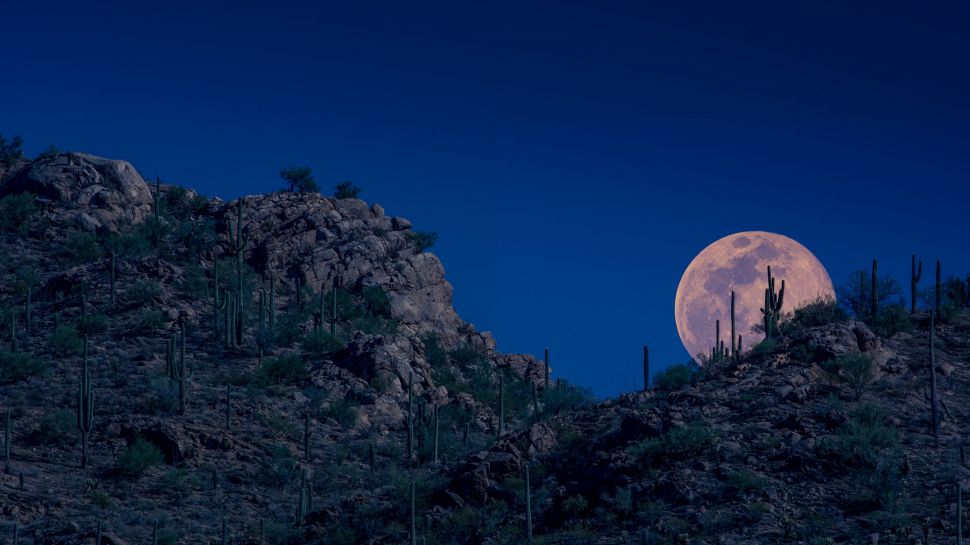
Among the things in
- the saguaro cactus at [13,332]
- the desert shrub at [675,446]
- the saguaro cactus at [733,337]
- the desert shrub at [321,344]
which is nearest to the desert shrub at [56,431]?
the saguaro cactus at [13,332]

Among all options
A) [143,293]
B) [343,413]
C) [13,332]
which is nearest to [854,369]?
[343,413]

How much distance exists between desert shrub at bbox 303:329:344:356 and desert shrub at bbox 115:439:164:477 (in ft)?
51.2

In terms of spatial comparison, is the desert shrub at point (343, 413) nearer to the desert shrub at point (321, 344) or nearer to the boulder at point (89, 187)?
the desert shrub at point (321, 344)

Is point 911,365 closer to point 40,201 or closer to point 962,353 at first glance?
point 962,353

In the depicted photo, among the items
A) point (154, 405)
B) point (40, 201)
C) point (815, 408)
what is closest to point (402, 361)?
point (154, 405)

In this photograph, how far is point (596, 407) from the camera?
46.3 meters

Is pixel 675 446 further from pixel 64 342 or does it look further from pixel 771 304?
pixel 64 342

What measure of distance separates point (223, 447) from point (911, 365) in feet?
87.7

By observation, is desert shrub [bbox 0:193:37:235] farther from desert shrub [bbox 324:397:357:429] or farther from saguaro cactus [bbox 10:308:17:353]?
desert shrub [bbox 324:397:357:429]

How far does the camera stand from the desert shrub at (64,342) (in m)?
57.0

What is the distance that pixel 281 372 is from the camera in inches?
2274

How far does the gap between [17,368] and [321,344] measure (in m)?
15.0

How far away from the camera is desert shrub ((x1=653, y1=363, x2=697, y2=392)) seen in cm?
4619

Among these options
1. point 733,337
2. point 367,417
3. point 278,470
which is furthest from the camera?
point 367,417
